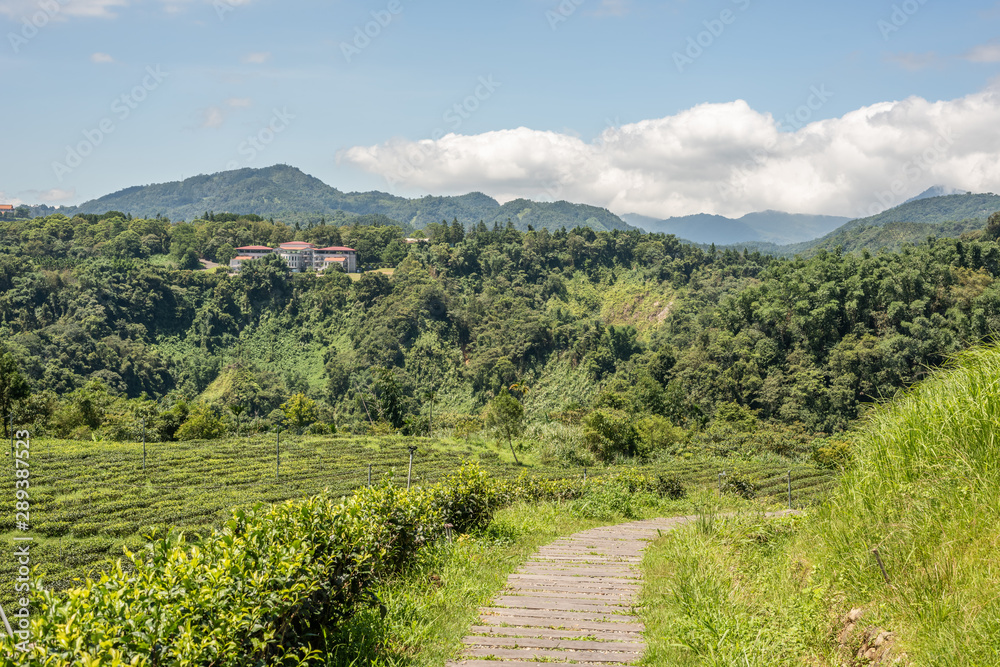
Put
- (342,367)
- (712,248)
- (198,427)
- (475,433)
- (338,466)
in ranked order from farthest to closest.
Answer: (712,248) → (342,367) → (475,433) → (198,427) → (338,466)

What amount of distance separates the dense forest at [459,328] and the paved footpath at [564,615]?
29886mm

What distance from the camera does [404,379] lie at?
212ft

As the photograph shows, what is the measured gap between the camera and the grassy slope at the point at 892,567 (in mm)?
3246

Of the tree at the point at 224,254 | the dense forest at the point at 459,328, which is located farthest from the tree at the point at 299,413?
the tree at the point at 224,254

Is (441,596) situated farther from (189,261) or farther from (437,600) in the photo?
(189,261)

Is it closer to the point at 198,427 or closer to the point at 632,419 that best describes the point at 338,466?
the point at 198,427

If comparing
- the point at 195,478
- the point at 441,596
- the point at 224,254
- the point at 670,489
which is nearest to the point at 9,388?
the point at 195,478

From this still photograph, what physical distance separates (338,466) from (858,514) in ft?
98.1

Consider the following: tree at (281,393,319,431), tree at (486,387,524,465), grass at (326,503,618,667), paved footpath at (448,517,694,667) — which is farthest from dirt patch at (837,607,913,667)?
tree at (281,393,319,431)

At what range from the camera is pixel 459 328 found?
69.9 m

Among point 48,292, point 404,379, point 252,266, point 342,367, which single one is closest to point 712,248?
point 404,379

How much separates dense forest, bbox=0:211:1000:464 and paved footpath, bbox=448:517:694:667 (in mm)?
29886

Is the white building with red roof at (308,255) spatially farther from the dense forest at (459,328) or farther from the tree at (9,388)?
the tree at (9,388)

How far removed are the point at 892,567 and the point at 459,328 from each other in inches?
2620
